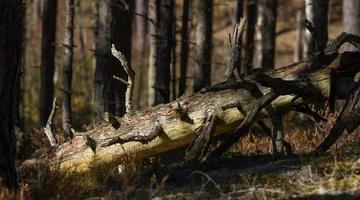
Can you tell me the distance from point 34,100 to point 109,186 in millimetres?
20579

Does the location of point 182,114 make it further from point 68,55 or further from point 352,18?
point 352,18

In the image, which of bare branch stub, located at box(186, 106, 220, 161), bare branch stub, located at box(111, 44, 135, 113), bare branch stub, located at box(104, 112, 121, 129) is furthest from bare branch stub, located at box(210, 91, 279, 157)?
bare branch stub, located at box(111, 44, 135, 113)

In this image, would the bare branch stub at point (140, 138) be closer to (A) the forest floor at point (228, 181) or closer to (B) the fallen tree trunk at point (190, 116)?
(B) the fallen tree trunk at point (190, 116)

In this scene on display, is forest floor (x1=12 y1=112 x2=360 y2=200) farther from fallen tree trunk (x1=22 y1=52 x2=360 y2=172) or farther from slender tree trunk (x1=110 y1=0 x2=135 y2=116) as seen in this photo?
slender tree trunk (x1=110 y1=0 x2=135 y2=116)

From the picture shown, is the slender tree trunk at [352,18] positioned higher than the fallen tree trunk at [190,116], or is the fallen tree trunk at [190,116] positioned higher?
the slender tree trunk at [352,18]

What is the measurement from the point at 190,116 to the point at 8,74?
6.89 feet

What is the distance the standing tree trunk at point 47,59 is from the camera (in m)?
14.2

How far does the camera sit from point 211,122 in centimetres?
634

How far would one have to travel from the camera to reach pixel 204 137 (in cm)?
633

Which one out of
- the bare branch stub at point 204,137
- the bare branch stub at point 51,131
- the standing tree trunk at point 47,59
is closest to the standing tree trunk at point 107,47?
the bare branch stub at point 51,131

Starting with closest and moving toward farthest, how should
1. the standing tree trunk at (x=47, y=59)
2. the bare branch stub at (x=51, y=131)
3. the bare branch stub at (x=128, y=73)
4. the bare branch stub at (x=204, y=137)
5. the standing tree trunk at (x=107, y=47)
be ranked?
the bare branch stub at (x=204, y=137), the bare branch stub at (x=128, y=73), the bare branch stub at (x=51, y=131), the standing tree trunk at (x=107, y=47), the standing tree trunk at (x=47, y=59)

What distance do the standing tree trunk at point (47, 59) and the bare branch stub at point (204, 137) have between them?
8382mm

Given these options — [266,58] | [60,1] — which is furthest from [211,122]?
[60,1]

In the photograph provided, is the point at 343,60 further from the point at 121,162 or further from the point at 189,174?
the point at 121,162
